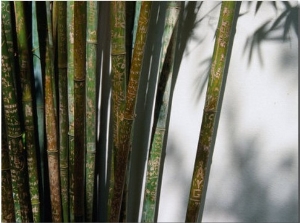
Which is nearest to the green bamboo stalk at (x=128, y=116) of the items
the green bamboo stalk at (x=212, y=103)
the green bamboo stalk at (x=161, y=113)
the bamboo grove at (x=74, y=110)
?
the bamboo grove at (x=74, y=110)

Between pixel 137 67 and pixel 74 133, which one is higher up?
pixel 137 67

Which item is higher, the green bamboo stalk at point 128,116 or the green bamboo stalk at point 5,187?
the green bamboo stalk at point 128,116

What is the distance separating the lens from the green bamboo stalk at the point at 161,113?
49.9 inches

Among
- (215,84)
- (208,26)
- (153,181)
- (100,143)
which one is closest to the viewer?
(215,84)

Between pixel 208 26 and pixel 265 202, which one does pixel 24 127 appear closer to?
pixel 208 26

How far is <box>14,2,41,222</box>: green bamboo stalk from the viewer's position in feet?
4.37

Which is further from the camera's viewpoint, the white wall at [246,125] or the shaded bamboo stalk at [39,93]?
the shaded bamboo stalk at [39,93]

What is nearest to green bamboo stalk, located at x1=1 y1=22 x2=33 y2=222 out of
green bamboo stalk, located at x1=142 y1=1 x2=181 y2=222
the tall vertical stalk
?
the tall vertical stalk

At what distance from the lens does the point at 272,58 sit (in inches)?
44.9

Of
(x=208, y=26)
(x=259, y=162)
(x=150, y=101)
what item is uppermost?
(x=208, y=26)

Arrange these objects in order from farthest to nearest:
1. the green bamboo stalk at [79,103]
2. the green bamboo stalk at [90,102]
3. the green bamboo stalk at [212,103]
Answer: the green bamboo stalk at [90,102]
the green bamboo stalk at [79,103]
the green bamboo stalk at [212,103]

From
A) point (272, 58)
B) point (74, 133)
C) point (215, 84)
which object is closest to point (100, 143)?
point (74, 133)

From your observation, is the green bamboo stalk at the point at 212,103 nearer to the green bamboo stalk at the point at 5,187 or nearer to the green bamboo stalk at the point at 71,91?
the green bamboo stalk at the point at 71,91

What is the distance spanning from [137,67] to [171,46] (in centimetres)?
16
